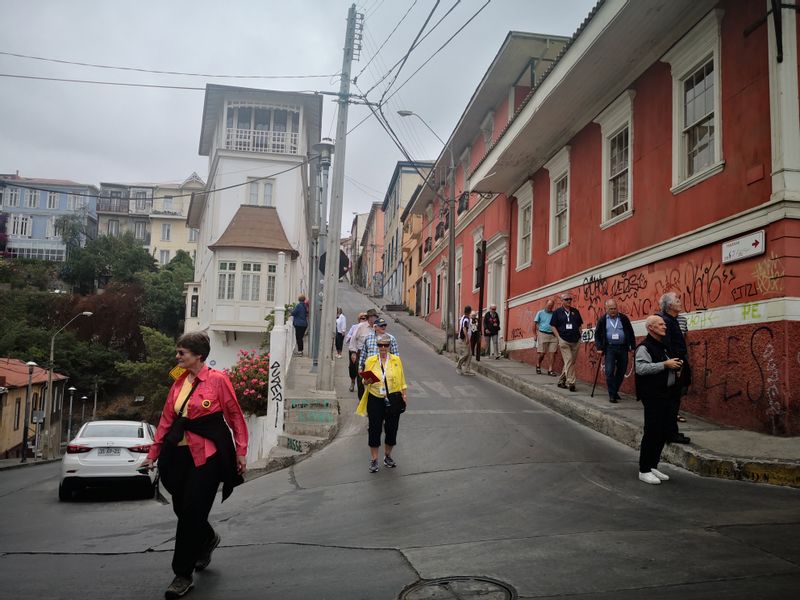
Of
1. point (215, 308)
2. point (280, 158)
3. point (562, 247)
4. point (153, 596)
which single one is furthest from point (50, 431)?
point (153, 596)

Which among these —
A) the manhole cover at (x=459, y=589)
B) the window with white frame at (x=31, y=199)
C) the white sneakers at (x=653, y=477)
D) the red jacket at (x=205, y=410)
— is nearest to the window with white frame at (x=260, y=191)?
the white sneakers at (x=653, y=477)

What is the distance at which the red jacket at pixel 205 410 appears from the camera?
4602 millimetres

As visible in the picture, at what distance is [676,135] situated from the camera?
11.2 metres

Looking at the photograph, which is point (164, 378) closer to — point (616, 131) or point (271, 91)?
point (271, 91)

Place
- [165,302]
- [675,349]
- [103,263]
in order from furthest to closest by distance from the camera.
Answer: [103,263], [165,302], [675,349]

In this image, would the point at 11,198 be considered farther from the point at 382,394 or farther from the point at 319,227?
the point at 382,394

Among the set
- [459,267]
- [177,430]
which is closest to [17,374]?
[459,267]

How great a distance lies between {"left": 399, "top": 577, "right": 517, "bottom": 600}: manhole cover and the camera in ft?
13.3

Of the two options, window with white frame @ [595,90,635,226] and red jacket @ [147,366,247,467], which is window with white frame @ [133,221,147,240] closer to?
window with white frame @ [595,90,635,226]

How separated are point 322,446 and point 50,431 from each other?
3626cm

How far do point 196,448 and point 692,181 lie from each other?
28.8ft

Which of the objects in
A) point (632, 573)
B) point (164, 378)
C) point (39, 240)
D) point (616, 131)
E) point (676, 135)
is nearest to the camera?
point (632, 573)

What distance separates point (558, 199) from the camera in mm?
17281

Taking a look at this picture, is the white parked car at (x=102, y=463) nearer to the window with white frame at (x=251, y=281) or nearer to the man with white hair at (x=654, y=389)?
the man with white hair at (x=654, y=389)
